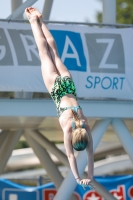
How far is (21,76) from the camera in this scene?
44.0ft

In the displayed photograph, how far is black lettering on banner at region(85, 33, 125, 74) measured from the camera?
13680 mm

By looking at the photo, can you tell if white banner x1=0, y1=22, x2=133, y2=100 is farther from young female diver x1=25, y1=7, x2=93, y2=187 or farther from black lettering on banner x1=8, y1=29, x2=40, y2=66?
young female diver x1=25, y1=7, x2=93, y2=187

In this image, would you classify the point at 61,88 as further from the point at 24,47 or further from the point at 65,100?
the point at 24,47

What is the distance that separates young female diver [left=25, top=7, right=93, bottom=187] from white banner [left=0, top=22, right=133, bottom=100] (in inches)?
122

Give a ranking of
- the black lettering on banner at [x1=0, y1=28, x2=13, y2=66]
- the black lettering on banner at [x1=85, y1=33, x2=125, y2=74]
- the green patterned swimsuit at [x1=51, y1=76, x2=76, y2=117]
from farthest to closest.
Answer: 1. the black lettering on banner at [x1=85, y1=33, x2=125, y2=74]
2. the black lettering on banner at [x1=0, y1=28, x2=13, y2=66]
3. the green patterned swimsuit at [x1=51, y1=76, x2=76, y2=117]

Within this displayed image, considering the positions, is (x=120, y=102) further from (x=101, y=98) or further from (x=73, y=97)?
(x=73, y=97)

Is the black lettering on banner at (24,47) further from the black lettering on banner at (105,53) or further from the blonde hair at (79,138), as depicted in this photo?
the blonde hair at (79,138)

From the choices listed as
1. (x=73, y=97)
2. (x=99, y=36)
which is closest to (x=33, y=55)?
(x=99, y=36)

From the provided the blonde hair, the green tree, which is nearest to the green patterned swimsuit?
the blonde hair

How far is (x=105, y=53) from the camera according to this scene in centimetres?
1374

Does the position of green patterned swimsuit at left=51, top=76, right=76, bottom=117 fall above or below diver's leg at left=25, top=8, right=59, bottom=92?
below

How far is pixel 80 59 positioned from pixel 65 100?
3.99 metres

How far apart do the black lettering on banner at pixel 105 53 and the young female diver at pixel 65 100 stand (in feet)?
11.0

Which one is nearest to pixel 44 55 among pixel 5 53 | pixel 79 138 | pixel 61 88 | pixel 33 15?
pixel 33 15
